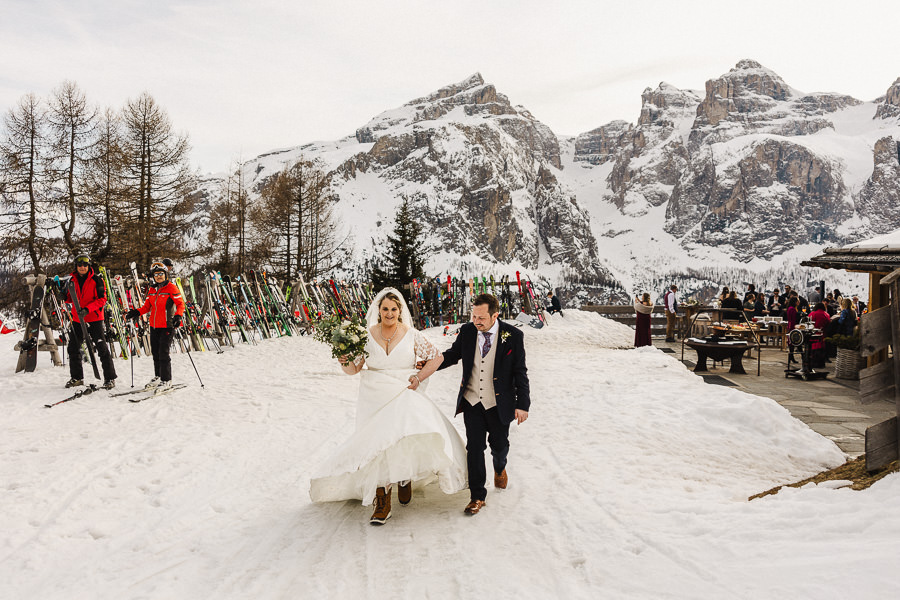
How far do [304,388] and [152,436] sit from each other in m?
3.13

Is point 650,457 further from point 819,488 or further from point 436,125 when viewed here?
point 436,125

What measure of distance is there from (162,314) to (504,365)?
6182 millimetres

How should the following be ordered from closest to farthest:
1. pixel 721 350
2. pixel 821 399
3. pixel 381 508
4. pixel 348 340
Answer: pixel 381 508, pixel 348 340, pixel 821 399, pixel 721 350

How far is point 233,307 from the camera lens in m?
14.9

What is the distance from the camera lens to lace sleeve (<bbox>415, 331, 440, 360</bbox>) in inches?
150

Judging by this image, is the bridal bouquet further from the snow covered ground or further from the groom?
the snow covered ground

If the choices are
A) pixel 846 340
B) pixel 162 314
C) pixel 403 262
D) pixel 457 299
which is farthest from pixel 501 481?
pixel 403 262

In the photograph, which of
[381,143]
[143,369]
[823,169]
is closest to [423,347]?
[143,369]

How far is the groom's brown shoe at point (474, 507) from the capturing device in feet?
12.1

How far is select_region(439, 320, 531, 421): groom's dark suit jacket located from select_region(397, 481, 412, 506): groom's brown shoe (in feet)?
2.28

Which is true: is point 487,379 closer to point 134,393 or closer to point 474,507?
point 474,507

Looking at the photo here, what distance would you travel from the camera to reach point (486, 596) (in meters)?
2.66

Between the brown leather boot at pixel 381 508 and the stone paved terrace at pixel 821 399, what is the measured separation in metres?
4.84

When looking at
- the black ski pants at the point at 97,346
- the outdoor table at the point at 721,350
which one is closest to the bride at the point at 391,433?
the black ski pants at the point at 97,346
